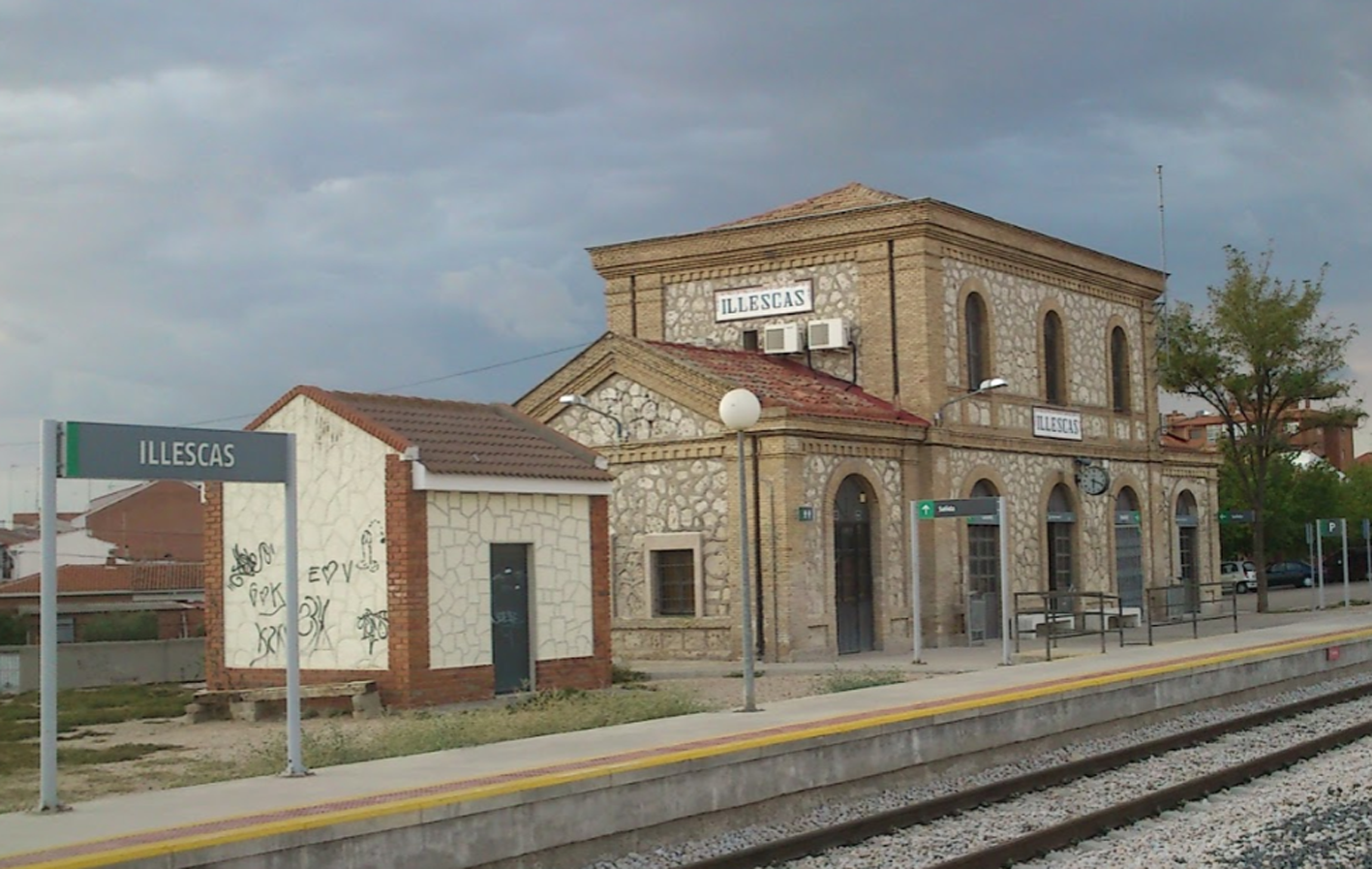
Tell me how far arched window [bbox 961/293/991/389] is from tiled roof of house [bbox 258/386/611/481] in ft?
36.7

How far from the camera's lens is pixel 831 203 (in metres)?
31.3

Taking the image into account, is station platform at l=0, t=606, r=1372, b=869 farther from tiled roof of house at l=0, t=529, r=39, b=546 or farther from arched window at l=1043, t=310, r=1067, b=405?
tiled roof of house at l=0, t=529, r=39, b=546

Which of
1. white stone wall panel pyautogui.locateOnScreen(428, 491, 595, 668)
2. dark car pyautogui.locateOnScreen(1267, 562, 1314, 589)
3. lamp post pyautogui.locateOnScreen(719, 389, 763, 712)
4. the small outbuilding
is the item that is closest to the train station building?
white stone wall panel pyautogui.locateOnScreen(428, 491, 595, 668)

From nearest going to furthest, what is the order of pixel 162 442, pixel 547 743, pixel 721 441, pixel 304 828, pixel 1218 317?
pixel 304 828
pixel 162 442
pixel 547 743
pixel 721 441
pixel 1218 317

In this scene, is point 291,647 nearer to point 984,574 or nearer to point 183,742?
point 183,742

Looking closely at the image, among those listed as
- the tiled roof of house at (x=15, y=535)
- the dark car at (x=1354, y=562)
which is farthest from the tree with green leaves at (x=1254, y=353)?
the tiled roof of house at (x=15, y=535)

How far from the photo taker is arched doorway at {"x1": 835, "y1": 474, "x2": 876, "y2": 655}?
89.4ft

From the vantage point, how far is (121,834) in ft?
30.2

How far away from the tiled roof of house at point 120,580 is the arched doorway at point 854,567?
2620 cm

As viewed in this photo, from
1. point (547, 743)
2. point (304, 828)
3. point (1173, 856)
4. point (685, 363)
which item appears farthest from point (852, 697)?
point (685, 363)

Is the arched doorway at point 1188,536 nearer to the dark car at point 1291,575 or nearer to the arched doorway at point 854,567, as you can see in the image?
the arched doorway at point 854,567

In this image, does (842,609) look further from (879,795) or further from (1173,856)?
(1173,856)

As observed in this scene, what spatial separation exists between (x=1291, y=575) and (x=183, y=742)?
58315 millimetres

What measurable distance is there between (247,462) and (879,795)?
5.81 metres
